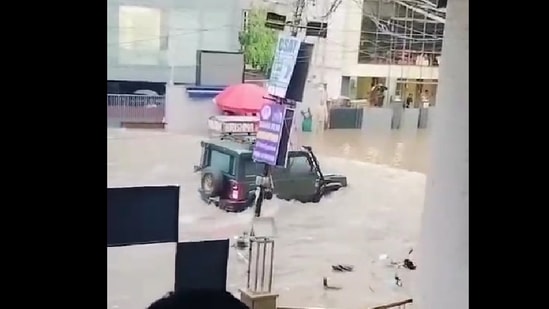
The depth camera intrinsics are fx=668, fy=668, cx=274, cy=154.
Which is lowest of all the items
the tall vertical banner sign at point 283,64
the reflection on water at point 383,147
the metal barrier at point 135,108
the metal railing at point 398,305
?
the metal railing at point 398,305

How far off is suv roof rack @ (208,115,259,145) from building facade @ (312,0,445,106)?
0.20 m

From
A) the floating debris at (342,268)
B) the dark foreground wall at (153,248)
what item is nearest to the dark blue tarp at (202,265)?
the dark foreground wall at (153,248)

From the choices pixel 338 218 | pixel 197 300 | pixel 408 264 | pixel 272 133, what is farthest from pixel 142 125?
pixel 408 264

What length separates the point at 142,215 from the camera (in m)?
1.37

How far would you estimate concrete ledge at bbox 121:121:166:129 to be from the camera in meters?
1.35

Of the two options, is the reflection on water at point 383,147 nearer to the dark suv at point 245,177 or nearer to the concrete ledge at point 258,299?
the dark suv at point 245,177

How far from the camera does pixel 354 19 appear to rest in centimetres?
151

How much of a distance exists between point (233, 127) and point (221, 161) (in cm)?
8

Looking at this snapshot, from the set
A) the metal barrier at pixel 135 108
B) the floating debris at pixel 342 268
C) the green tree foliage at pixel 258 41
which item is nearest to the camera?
the metal barrier at pixel 135 108

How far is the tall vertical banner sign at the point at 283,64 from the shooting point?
1468 millimetres

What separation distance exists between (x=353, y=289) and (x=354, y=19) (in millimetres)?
622
